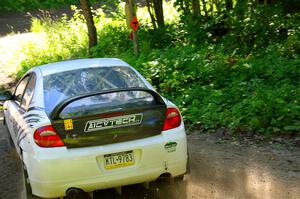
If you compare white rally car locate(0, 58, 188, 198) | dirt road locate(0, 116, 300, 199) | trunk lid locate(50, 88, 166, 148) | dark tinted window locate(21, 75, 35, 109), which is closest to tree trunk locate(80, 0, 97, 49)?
dirt road locate(0, 116, 300, 199)

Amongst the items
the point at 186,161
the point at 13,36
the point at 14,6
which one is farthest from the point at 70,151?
the point at 14,6

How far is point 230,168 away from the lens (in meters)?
5.83

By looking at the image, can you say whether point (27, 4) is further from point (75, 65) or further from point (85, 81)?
point (85, 81)

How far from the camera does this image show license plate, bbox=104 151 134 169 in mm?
4375

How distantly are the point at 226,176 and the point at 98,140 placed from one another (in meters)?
1.98

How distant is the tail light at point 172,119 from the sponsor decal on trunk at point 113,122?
31 cm

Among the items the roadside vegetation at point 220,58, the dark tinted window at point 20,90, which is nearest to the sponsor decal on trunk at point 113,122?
the dark tinted window at point 20,90

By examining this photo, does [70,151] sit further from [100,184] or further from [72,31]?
[72,31]

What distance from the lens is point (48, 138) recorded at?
4293 mm

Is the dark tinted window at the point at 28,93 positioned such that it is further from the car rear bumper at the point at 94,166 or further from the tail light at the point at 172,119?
the tail light at the point at 172,119

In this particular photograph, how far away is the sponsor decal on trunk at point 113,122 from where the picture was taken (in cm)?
436

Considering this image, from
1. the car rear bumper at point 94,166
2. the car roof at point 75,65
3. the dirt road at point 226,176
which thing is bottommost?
the dirt road at point 226,176

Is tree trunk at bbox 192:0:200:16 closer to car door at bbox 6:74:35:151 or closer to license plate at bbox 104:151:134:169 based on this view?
car door at bbox 6:74:35:151

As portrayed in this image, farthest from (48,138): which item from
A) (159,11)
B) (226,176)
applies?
(159,11)
